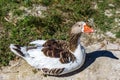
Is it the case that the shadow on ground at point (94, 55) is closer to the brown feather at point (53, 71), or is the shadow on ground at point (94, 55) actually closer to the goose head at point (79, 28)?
the brown feather at point (53, 71)

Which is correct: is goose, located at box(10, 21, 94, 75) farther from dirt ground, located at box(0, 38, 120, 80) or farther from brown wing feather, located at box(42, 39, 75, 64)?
dirt ground, located at box(0, 38, 120, 80)

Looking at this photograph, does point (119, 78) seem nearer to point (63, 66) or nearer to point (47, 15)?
point (63, 66)

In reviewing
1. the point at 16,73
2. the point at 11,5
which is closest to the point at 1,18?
the point at 11,5

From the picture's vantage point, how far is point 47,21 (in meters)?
7.84

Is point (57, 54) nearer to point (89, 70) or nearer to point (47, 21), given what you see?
point (89, 70)

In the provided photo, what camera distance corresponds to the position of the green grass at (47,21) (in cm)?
741

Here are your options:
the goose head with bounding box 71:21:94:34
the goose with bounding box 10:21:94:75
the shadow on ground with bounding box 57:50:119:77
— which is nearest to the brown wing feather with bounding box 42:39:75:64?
the goose with bounding box 10:21:94:75

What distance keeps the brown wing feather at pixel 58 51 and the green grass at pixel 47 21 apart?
0.97 m

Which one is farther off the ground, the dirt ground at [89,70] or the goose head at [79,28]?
the goose head at [79,28]

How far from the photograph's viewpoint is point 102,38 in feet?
24.7

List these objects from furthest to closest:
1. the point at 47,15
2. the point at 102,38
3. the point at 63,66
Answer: the point at 47,15, the point at 102,38, the point at 63,66

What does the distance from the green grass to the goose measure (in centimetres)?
80

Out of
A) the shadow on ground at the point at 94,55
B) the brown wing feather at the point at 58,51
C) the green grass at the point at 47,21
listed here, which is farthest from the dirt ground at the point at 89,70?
the brown wing feather at the point at 58,51

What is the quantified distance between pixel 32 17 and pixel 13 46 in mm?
1546
